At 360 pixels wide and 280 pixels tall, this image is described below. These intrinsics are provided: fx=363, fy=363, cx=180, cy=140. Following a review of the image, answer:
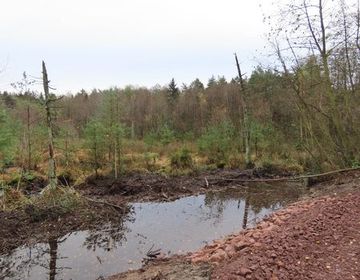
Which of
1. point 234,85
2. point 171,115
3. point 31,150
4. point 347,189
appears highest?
point 234,85

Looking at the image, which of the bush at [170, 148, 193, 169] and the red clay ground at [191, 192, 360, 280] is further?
the bush at [170, 148, 193, 169]

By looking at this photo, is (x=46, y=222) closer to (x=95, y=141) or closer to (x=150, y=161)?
(x=95, y=141)

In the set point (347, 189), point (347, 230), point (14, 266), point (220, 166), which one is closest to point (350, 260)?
point (347, 230)

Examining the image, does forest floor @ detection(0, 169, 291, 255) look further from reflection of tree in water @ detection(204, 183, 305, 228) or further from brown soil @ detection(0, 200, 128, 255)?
reflection of tree in water @ detection(204, 183, 305, 228)

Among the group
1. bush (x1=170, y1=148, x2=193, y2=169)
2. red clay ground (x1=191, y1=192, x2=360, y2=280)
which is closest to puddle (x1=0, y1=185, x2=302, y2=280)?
red clay ground (x1=191, y1=192, x2=360, y2=280)

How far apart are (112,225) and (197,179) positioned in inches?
Result: 323

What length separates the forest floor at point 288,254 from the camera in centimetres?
537

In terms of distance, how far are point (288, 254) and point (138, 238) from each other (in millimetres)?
5287

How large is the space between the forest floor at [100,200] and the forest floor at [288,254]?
418 centimetres

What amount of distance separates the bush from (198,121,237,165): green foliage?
1.81 metres

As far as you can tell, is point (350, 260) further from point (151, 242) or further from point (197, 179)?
point (197, 179)

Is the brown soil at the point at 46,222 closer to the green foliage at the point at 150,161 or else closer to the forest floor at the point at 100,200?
the forest floor at the point at 100,200

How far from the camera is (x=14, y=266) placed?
845 centimetres

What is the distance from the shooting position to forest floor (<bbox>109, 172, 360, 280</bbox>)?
5.37 m
